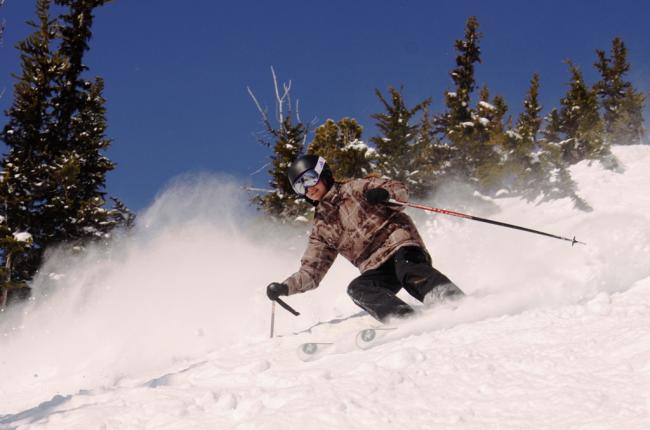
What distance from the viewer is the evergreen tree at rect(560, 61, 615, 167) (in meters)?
16.2

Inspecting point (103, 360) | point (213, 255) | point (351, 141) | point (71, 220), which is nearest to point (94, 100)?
point (71, 220)

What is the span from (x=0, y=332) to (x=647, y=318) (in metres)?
15.2

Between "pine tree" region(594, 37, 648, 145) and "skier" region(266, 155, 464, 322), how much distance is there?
28300 mm

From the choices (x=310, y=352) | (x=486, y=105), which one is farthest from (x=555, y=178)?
(x=310, y=352)

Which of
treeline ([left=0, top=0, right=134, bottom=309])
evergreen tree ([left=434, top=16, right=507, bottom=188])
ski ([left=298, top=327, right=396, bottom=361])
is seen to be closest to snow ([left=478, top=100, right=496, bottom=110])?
evergreen tree ([left=434, top=16, right=507, bottom=188])

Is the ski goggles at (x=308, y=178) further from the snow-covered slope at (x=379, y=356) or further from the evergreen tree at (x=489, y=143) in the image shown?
the evergreen tree at (x=489, y=143)

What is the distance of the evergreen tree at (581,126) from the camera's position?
1619cm

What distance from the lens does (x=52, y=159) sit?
1550 centimetres

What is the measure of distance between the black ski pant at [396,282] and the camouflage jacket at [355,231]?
0.11m

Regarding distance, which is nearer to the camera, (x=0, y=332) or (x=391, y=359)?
(x=391, y=359)

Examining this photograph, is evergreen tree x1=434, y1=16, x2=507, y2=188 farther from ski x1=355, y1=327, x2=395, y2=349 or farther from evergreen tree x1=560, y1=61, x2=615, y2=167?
ski x1=355, y1=327, x2=395, y2=349

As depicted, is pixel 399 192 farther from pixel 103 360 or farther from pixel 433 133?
pixel 433 133

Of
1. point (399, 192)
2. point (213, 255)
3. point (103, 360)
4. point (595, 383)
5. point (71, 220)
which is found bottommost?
point (595, 383)

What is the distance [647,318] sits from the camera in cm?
307
